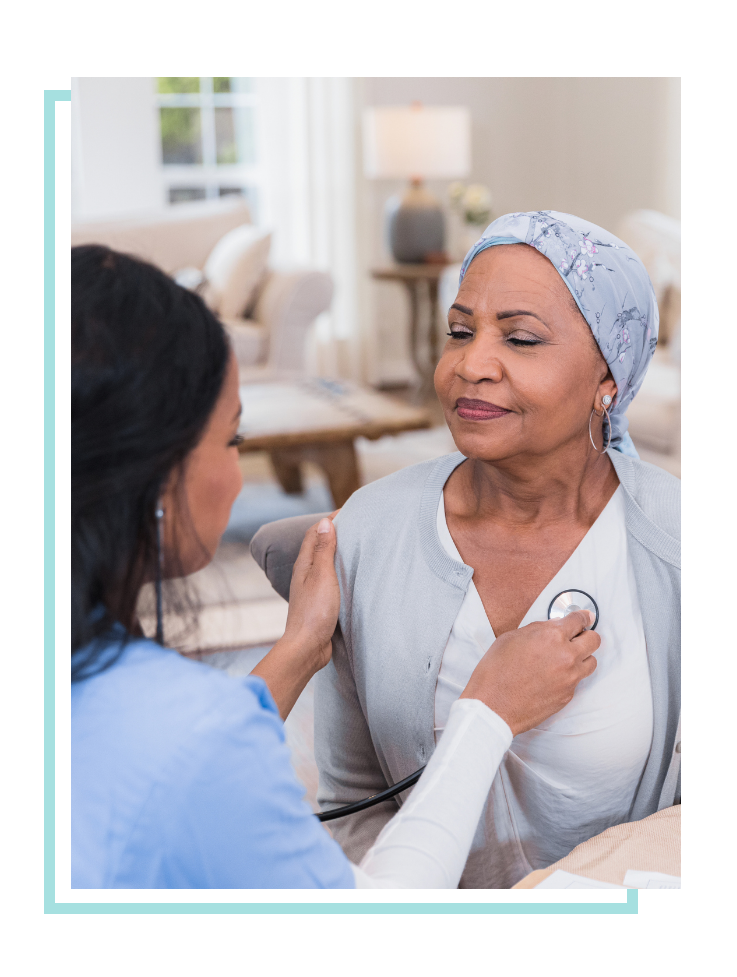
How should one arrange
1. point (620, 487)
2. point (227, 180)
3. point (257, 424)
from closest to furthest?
point (620, 487), point (257, 424), point (227, 180)

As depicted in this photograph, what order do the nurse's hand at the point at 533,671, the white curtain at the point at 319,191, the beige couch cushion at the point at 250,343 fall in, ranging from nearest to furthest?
the nurse's hand at the point at 533,671
the beige couch cushion at the point at 250,343
the white curtain at the point at 319,191

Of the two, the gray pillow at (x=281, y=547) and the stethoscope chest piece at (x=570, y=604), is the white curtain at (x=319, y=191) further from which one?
the stethoscope chest piece at (x=570, y=604)

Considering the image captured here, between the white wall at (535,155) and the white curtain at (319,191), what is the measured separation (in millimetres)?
168

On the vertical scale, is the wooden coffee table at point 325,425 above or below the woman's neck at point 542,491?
below

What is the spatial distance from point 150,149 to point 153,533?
5.36 meters

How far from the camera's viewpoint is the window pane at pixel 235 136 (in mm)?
5766

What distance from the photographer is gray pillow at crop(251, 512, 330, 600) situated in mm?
1191

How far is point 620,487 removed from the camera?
3.82 ft

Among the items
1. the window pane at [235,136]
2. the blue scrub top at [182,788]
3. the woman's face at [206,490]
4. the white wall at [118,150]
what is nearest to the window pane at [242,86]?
the window pane at [235,136]

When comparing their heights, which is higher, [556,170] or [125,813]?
[556,170]

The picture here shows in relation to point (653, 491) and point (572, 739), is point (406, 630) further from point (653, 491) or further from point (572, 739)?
point (653, 491)

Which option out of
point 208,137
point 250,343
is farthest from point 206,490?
point 208,137
